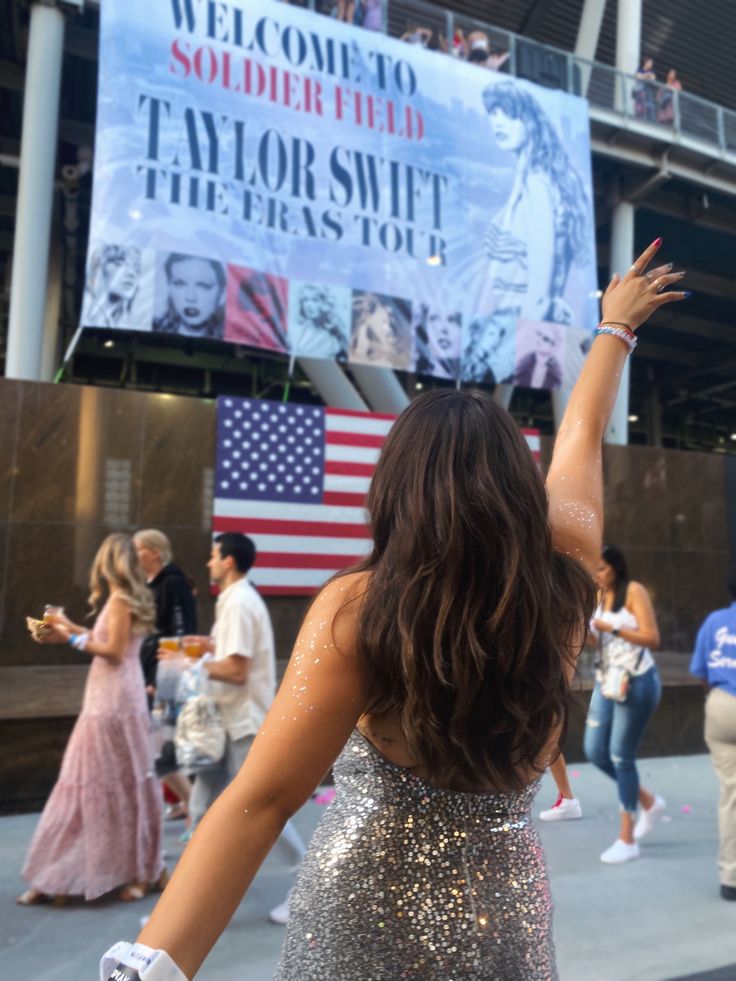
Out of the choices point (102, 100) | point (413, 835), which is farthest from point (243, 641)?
point (102, 100)

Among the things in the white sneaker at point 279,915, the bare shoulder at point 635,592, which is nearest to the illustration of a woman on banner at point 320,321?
the bare shoulder at point 635,592

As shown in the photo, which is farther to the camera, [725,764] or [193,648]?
[725,764]

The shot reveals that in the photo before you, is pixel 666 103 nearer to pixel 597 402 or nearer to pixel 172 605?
pixel 172 605

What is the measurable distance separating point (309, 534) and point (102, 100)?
199 inches

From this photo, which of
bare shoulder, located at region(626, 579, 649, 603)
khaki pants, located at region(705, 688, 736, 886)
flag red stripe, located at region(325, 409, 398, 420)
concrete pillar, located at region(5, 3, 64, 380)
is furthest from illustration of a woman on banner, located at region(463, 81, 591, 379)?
khaki pants, located at region(705, 688, 736, 886)

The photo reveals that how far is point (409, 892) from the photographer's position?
1161mm

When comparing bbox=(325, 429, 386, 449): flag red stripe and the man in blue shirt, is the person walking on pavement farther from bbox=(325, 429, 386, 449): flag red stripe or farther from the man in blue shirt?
bbox=(325, 429, 386, 449): flag red stripe

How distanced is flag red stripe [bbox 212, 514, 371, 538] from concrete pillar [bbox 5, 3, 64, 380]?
3.32m

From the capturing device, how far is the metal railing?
1130cm

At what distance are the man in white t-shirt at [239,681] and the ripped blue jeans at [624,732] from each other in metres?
2.02

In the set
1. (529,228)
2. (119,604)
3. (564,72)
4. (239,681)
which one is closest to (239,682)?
(239,681)

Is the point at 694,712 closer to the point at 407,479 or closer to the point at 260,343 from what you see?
the point at 260,343

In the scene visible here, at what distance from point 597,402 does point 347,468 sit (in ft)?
25.0

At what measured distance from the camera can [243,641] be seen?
378 centimetres
